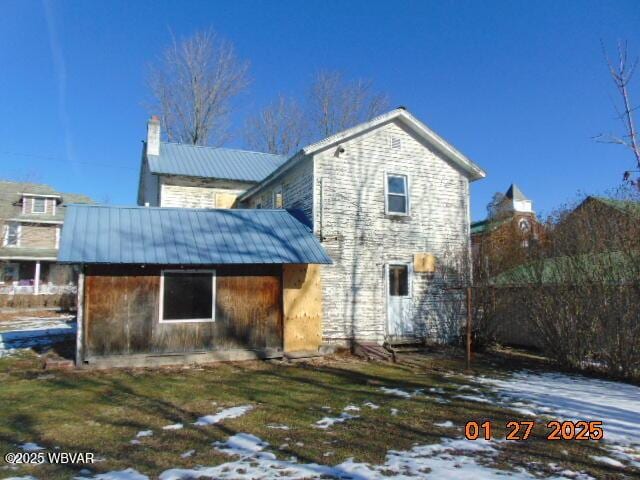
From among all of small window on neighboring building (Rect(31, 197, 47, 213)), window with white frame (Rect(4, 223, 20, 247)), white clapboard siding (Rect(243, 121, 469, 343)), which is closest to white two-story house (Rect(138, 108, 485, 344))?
white clapboard siding (Rect(243, 121, 469, 343))

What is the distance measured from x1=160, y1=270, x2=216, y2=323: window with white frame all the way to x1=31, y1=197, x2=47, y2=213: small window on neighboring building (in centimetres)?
3057

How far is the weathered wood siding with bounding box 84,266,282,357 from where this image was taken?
1035cm

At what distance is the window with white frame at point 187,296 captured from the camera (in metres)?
10.9

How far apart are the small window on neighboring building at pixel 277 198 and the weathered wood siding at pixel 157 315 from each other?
4.30 metres

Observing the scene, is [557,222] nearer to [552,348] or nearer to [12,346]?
[552,348]

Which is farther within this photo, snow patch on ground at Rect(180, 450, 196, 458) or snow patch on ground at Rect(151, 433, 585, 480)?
snow patch on ground at Rect(180, 450, 196, 458)

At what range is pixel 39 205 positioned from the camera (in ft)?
116

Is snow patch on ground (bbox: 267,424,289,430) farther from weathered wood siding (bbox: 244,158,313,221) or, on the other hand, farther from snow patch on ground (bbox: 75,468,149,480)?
weathered wood siding (bbox: 244,158,313,221)

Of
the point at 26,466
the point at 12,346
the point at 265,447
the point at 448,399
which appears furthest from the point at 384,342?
the point at 12,346

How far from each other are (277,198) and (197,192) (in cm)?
531

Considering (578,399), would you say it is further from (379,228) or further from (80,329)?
(80,329)

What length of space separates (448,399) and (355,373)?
2.74 meters

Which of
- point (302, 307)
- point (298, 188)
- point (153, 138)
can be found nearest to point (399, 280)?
point (302, 307)

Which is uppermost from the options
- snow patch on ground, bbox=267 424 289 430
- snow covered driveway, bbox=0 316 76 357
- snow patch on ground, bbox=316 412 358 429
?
snow covered driveway, bbox=0 316 76 357
